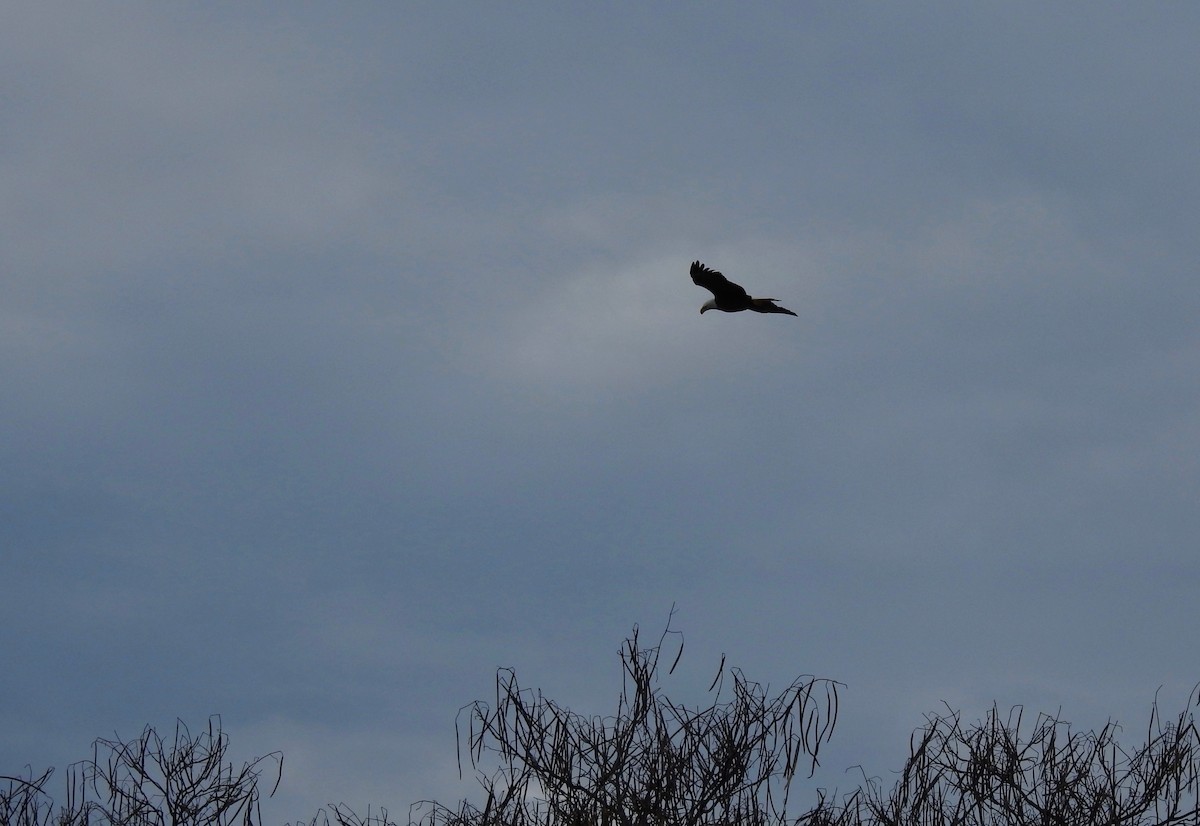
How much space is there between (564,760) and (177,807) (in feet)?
10.7

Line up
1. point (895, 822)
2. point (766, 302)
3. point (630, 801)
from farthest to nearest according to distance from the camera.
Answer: point (766, 302)
point (895, 822)
point (630, 801)

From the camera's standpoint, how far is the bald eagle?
13461 mm

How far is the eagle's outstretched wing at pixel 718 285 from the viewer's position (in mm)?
13445

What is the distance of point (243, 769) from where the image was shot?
9375 millimetres

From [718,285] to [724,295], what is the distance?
0.43 ft

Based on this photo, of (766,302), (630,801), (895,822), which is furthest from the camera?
(766,302)

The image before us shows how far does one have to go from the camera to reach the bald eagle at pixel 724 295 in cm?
1346

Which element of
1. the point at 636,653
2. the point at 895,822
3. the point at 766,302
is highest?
the point at 766,302

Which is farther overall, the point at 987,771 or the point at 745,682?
the point at 987,771

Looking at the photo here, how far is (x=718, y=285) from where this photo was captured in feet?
44.3

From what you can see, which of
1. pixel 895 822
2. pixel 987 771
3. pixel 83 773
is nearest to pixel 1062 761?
pixel 987 771

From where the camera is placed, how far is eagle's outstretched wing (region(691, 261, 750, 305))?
13.4m

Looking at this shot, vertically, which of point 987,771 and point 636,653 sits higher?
point 636,653

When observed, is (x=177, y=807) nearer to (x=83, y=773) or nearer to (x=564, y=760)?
(x=83, y=773)
